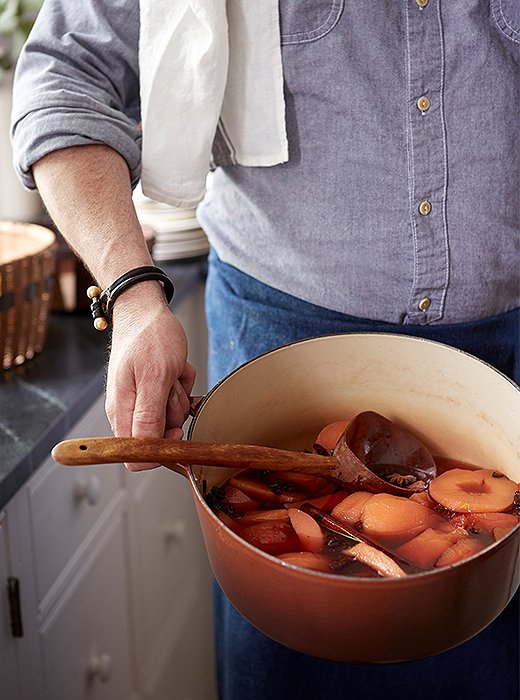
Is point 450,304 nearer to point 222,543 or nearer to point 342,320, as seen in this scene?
point 342,320

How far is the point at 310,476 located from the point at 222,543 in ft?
0.61

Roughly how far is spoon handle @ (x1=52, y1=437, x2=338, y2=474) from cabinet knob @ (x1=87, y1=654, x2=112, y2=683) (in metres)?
0.77

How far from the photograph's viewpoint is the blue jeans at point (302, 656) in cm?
114

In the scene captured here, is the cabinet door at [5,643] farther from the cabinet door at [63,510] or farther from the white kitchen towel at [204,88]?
the white kitchen towel at [204,88]

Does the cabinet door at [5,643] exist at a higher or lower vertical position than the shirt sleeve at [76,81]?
lower

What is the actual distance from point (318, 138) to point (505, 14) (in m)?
0.23

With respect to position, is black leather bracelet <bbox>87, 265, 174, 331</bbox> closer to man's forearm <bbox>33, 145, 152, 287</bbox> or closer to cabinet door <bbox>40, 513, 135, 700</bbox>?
man's forearm <bbox>33, 145, 152, 287</bbox>

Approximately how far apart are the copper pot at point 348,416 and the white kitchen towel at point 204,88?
0.79 feet

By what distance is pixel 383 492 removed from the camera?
870 millimetres

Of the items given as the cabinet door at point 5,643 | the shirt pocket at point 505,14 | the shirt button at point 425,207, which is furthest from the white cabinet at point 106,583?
the shirt pocket at point 505,14

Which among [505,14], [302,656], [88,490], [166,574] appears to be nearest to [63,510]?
[88,490]

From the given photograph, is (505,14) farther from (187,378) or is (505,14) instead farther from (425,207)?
(187,378)

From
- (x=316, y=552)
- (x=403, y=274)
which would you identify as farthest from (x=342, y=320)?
(x=316, y=552)

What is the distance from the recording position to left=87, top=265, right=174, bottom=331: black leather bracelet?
2.95 feet
